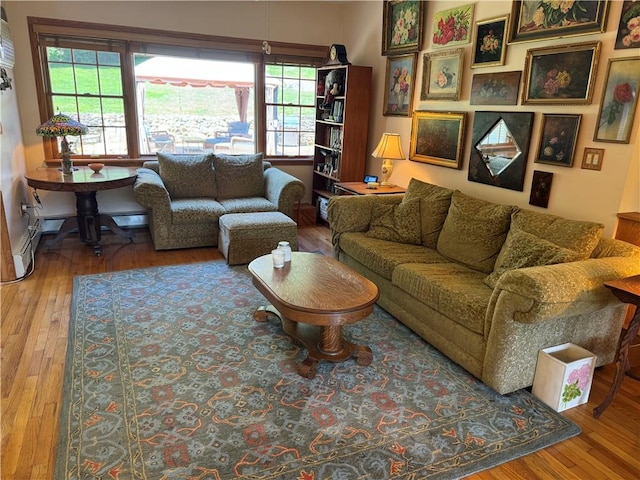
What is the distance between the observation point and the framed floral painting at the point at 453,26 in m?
3.60

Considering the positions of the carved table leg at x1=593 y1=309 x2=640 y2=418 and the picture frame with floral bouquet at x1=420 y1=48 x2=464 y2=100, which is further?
the picture frame with floral bouquet at x1=420 y1=48 x2=464 y2=100

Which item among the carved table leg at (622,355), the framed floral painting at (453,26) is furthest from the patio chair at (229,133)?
the carved table leg at (622,355)

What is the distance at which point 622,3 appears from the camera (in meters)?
2.52

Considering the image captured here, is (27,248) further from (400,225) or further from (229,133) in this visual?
(400,225)

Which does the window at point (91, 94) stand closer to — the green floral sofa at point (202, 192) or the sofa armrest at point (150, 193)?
the green floral sofa at point (202, 192)

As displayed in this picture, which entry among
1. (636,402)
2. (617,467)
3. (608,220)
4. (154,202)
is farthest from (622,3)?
(154,202)

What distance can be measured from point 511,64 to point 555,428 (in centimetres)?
249

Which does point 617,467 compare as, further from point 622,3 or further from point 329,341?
point 622,3

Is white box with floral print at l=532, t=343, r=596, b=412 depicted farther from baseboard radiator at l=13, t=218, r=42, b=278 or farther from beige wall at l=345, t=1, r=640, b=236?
baseboard radiator at l=13, t=218, r=42, b=278

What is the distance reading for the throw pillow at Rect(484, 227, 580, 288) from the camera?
2.39 metres

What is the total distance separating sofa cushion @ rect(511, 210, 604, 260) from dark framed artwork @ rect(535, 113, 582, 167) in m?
0.44

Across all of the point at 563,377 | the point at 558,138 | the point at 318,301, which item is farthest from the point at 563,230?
the point at 318,301

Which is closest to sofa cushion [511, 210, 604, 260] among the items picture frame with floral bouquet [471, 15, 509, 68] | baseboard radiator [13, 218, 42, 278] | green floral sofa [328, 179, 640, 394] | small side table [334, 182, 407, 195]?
green floral sofa [328, 179, 640, 394]

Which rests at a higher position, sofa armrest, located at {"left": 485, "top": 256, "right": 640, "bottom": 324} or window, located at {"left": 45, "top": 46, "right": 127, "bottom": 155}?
window, located at {"left": 45, "top": 46, "right": 127, "bottom": 155}
